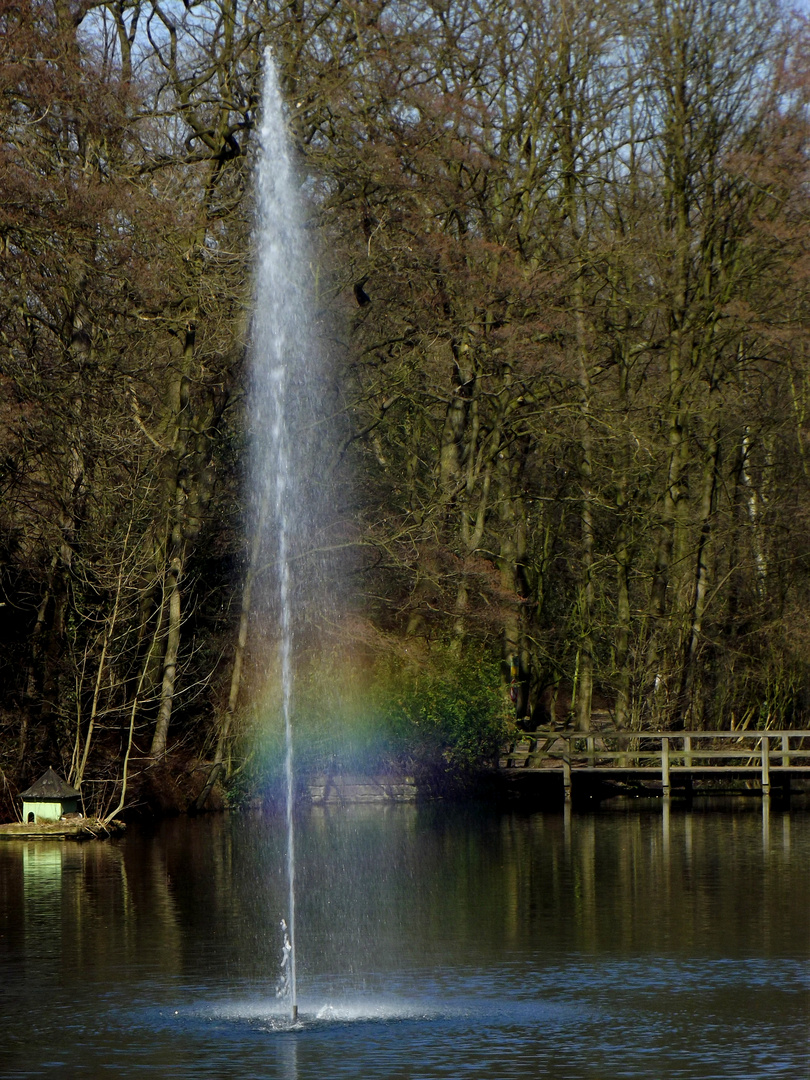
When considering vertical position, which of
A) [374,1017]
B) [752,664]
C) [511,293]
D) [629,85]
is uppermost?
[629,85]

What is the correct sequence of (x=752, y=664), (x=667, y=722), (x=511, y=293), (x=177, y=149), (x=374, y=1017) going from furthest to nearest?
(x=752, y=664), (x=667, y=722), (x=511, y=293), (x=177, y=149), (x=374, y=1017)

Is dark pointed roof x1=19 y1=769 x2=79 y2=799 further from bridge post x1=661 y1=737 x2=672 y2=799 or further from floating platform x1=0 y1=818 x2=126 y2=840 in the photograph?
bridge post x1=661 y1=737 x2=672 y2=799

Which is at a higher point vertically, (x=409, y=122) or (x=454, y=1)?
(x=454, y=1)

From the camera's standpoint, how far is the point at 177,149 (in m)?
30.3

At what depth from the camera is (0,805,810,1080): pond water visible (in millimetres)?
10930

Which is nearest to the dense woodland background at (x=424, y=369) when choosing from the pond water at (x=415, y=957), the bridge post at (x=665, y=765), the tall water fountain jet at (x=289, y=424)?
the tall water fountain jet at (x=289, y=424)

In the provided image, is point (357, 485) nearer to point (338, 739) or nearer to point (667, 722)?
point (338, 739)

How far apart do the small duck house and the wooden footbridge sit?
1010 cm

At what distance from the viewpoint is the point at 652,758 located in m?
33.4

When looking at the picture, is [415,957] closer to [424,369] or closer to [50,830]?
[50,830]

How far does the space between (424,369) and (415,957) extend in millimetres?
18041

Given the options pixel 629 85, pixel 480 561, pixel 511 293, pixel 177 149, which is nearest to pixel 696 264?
pixel 629 85

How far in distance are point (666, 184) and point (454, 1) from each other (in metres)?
5.97

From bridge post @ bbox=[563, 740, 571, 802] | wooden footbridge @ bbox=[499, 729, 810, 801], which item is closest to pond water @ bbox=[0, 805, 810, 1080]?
wooden footbridge @ bbox=[499, 729, 810, 801]
